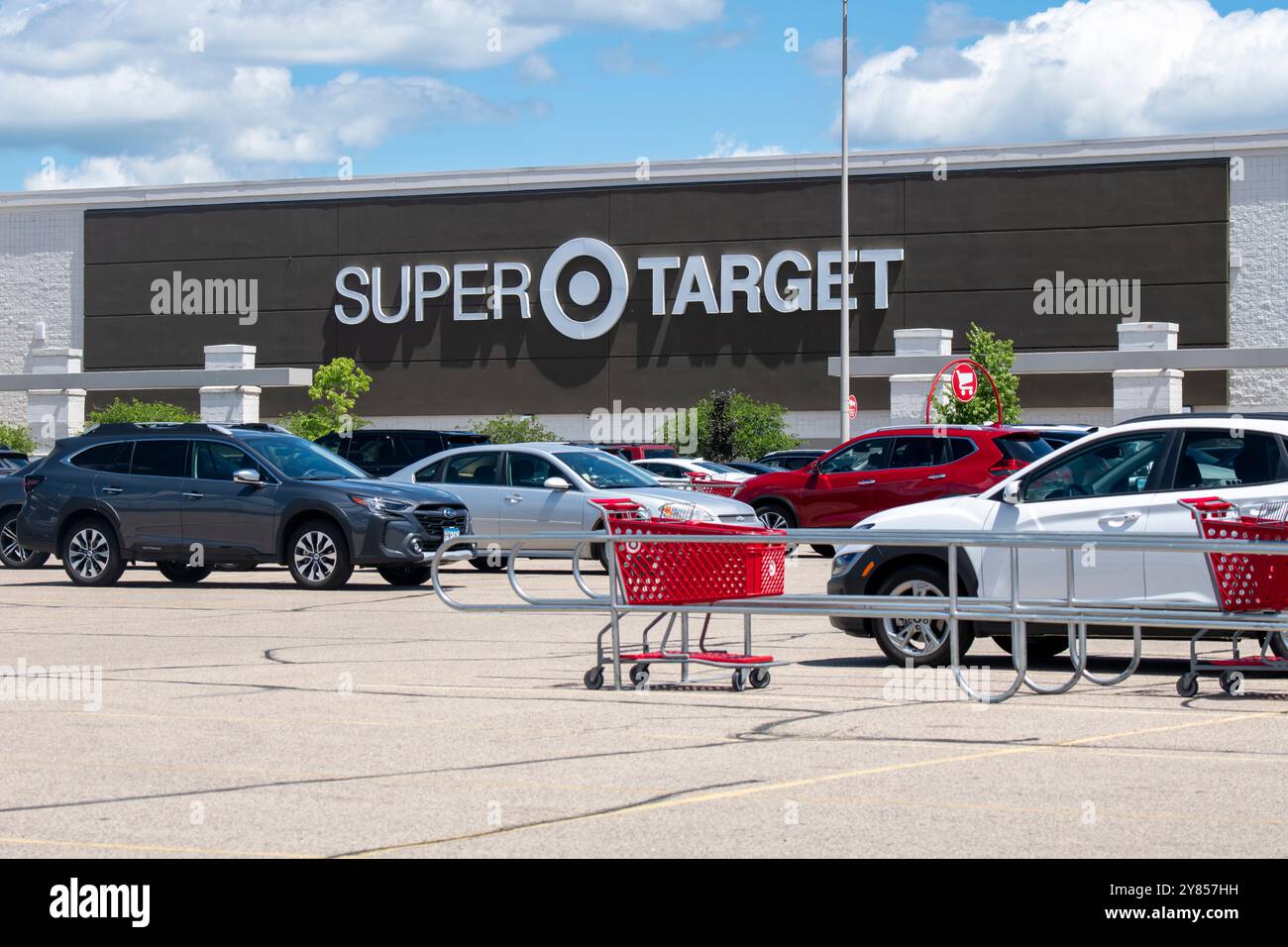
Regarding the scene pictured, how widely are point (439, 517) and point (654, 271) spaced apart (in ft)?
119

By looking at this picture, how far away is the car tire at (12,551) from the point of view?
23.5 m

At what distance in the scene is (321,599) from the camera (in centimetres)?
1809

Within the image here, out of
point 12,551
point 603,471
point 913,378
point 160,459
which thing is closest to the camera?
point 160,459

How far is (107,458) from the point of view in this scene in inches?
→ 804

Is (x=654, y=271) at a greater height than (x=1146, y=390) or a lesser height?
greater

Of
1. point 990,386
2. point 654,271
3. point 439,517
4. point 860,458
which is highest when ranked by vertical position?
point 654,271

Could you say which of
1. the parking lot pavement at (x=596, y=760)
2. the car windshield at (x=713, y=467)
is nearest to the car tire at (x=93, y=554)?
the parking lot pavement at (x=596, y=760)

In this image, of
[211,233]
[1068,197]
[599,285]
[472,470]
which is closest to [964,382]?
[472,470]

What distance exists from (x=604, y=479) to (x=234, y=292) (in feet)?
129

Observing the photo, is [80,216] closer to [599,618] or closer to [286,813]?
[599,618]

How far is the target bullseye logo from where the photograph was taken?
5519cm

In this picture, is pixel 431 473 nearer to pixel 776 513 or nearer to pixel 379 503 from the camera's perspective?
pixel 379 503

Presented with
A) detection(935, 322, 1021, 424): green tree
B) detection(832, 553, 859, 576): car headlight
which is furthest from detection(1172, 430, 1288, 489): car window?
detection(935, 322, 1021, 424): green tree

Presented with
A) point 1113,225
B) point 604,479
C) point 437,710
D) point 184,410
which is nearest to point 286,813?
point 437,710
